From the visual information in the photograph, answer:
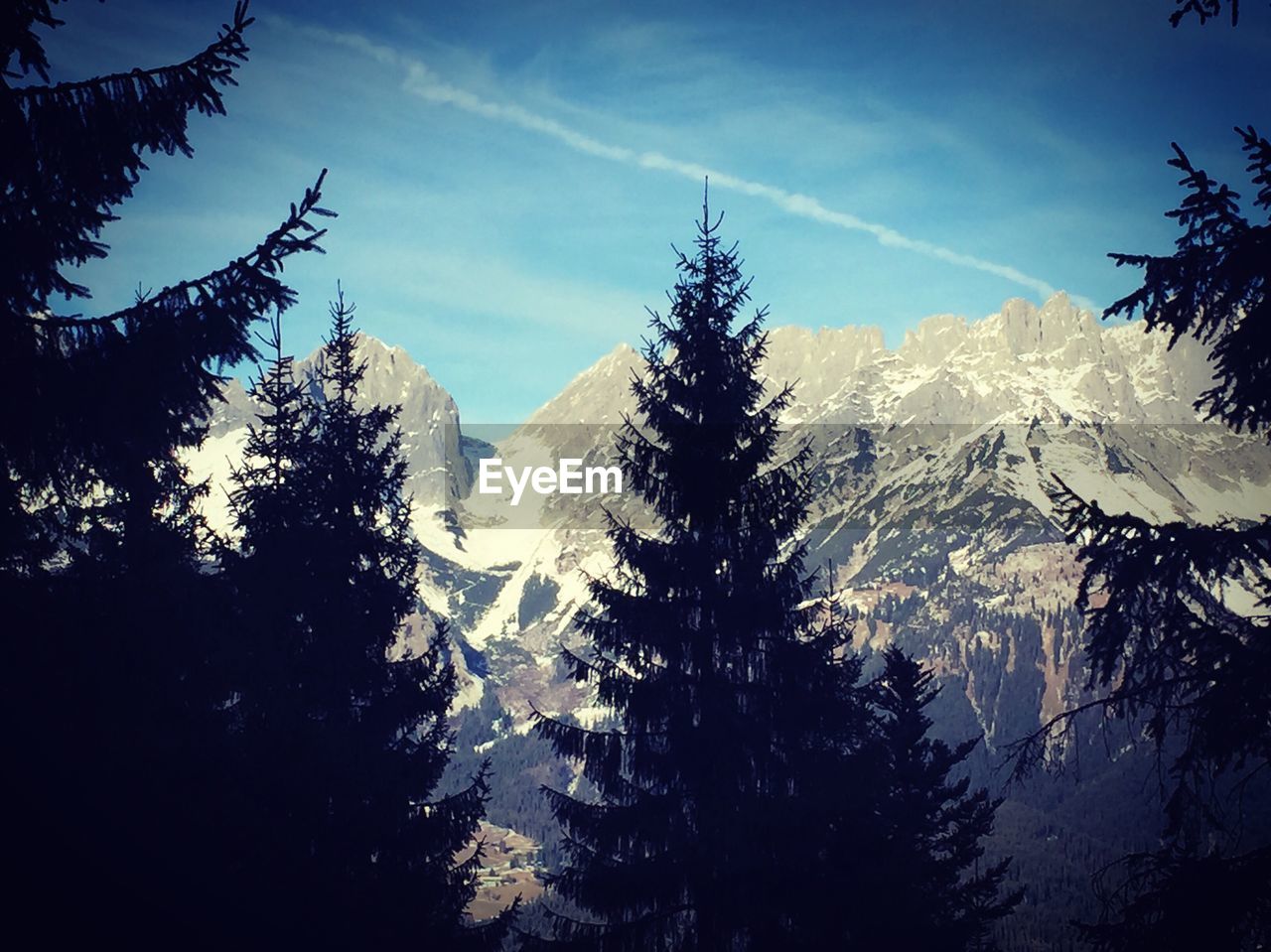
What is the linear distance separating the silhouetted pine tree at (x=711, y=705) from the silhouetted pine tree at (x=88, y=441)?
6.70m

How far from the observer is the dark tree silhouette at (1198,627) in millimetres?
8453

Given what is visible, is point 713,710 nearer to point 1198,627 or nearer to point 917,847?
point 1198,627

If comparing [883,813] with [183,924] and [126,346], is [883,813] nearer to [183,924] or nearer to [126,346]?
[183,924]

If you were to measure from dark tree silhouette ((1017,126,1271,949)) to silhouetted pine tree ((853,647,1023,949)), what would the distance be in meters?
5.19

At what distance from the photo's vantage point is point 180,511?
20.0 meters

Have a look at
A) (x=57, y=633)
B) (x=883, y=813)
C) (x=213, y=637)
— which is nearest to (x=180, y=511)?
(x=213, y=637)

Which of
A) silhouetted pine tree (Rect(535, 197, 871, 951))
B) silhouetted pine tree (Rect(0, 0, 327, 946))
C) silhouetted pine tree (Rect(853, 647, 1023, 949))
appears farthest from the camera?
silhouetted pine tree (Rect(853, 647, 1023, 949))

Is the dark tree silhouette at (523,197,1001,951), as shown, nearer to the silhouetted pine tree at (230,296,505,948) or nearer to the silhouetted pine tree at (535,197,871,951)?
the silhouetted pine tree at (535,197,871,951)

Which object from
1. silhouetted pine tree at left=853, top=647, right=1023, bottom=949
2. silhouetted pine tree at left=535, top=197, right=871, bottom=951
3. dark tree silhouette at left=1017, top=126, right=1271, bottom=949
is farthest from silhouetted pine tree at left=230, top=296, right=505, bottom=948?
dark tree silhouette at left=1017, top=126, right=1271, bottom=949

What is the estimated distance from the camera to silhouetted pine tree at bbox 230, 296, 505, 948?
13508mm

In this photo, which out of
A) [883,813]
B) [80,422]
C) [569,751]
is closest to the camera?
[80,422]

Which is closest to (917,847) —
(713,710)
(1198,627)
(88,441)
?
(713,710)

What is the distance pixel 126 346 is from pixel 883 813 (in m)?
17.8

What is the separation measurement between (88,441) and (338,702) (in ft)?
28.8
